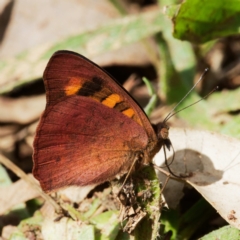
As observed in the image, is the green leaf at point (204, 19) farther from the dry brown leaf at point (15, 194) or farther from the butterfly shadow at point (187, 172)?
the dry brown leaf at point (15, 194)

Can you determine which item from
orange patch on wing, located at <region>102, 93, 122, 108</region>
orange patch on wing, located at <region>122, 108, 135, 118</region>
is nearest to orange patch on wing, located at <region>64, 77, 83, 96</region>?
orange patch on wing, located at <region>102, 93, 122, 108</region>

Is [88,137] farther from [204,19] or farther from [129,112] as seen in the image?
[204,19]

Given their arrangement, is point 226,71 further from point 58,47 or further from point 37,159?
point 37,159

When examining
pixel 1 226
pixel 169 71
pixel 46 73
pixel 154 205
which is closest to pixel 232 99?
pixel 169 71

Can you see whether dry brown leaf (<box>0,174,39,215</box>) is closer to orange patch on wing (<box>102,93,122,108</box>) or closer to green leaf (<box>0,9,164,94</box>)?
orange patch on wing (<box>102,93,122,108</box>)

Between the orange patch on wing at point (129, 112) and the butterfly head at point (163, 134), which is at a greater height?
the orange patch on wing at point (129, 112)

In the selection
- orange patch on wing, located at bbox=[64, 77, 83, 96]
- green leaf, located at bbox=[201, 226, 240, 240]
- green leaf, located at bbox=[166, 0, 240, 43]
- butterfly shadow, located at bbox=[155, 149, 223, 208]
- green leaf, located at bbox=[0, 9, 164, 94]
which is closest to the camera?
green leaf, located at bbox=[201, 226, 240, 240]

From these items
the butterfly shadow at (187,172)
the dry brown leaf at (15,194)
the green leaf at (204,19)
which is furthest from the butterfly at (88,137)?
the green leaf at (204,19)
